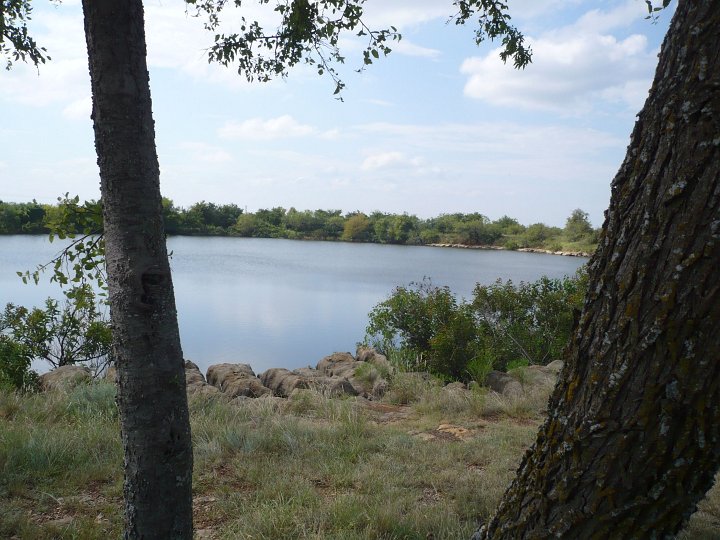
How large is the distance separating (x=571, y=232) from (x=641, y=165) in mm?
45080

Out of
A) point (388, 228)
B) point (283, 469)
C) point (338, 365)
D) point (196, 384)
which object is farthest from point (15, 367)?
point (388, 228)

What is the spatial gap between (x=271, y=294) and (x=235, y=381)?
12367mm

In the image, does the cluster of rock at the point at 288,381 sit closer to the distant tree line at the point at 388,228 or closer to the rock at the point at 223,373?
the rock at the point at 223,373

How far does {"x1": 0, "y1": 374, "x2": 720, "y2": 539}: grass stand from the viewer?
3406mm

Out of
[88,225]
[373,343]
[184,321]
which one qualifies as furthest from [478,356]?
[184,321]

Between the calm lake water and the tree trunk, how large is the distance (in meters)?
10.6

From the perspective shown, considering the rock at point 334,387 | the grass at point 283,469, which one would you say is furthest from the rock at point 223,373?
the grass at point 283,469

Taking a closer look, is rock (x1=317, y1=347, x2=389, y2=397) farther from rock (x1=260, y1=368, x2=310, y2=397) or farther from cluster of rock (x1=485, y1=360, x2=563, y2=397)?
cluster of rock (x1=485, y1=360, x2=563, y2=397)

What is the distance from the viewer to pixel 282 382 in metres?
8.69

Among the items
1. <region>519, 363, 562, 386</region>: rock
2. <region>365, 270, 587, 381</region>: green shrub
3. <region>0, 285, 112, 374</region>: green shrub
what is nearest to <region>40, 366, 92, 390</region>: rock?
<region>0, 285, 112, 374</region>: green shrub

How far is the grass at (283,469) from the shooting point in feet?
11.2

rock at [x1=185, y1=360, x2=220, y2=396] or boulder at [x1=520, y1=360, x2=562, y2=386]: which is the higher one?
boulder at [x1=520, y1=360, x2=562, y2=386]

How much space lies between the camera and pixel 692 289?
168 centimetres

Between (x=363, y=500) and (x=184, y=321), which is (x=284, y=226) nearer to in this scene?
Result: (x=184, y=321)
